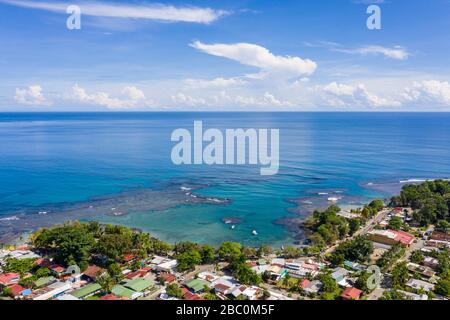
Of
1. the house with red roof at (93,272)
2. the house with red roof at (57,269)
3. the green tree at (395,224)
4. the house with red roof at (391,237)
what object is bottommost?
the house with red roof at (93,272)

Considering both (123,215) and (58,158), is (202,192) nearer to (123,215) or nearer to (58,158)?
(123,215)

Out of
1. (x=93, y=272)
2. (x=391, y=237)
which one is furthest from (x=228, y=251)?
(x=391, y=237)

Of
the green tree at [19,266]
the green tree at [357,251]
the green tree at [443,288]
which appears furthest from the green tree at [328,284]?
the green tree at [19,266]

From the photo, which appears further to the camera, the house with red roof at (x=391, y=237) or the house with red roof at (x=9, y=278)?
the house with red roof at (x=391, y=237)

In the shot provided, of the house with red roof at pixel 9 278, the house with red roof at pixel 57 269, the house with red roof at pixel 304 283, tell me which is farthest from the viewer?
the house with red roof at pixel 57 269

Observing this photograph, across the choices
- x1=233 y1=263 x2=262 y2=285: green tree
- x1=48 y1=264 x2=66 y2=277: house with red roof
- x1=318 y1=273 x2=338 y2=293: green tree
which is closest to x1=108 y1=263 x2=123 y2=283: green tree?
x1=48 y1=264 x2=66 y2=277: house with red roof

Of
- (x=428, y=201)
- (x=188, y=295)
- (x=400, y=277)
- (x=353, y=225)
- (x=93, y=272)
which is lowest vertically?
(x=188, y=295)

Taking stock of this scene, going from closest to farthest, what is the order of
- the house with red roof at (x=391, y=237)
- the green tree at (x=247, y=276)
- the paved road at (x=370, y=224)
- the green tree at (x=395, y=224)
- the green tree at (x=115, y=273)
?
the green tree at (x=247, y=276) → the green tree at (x=115, y=273) → the house with red roof at (x=391, y=237) → the paved road at (x=370, y=224) → the green tree at (x=395, y=224)

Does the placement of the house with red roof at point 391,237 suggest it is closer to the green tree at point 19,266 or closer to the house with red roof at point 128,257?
the house with red roof at point 128,257

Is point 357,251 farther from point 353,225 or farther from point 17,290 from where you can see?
point 17,290

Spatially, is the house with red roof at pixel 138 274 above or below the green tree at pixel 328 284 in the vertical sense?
below
